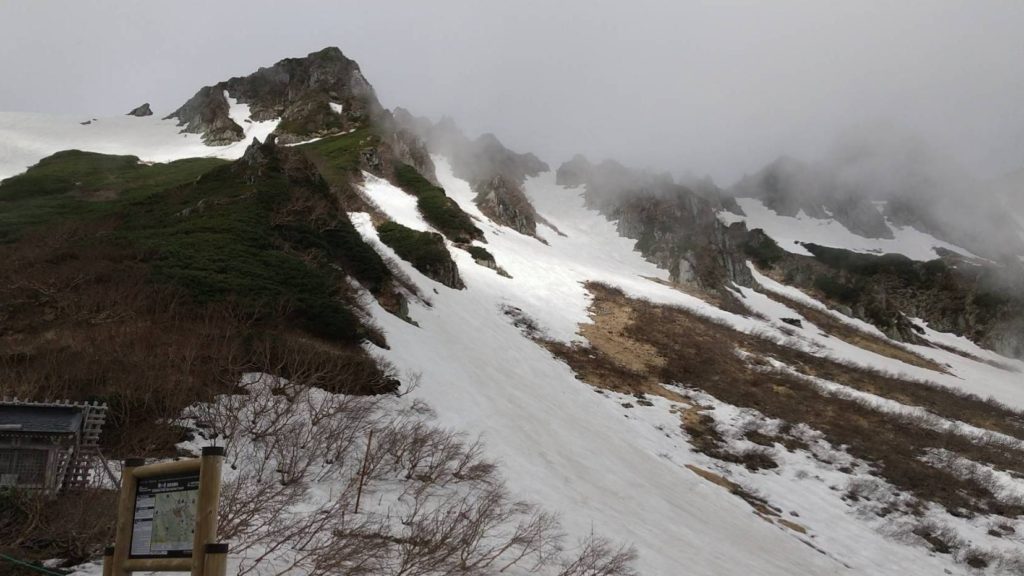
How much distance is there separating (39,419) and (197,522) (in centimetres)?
410

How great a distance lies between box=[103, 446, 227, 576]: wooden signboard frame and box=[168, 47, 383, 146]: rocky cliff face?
2434 inches

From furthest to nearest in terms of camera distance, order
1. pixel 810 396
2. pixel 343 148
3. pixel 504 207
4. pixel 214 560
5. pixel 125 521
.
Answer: pixel 504 207 < pixel 343 148 < pixel 810 396 < pixel 125 521 < pixel 214 560

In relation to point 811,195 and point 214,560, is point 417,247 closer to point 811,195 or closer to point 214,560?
point 214,560

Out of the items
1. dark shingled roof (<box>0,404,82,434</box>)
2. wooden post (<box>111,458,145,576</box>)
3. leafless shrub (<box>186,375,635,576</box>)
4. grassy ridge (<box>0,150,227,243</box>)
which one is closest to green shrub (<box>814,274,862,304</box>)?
grassy ridge (<box>0,150,227,243</box>)

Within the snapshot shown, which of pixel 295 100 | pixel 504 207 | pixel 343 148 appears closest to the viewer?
pixel 343 148

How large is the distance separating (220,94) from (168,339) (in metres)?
75.3

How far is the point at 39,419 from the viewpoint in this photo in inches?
233

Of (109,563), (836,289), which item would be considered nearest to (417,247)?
(109,563)

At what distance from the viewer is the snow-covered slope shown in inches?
4473

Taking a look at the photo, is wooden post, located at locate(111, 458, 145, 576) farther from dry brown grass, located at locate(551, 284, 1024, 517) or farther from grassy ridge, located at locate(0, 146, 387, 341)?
dry brown grass, located at locate(551, 284, 1024, 517)

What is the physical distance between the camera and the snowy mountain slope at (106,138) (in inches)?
1933

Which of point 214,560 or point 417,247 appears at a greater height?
point 417,247

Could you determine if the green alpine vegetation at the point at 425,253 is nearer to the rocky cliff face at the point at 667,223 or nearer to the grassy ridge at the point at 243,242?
the grassy ridge at the point at 243,242

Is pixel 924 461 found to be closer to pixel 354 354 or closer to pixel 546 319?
→ pixel 546 319
